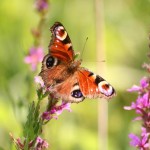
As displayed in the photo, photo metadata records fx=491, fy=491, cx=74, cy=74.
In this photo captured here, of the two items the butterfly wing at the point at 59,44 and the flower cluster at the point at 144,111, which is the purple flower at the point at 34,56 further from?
the flower cluster at the point at 144,111

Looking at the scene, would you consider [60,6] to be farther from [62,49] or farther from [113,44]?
[62,49]

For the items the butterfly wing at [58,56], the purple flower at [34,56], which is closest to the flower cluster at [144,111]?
the butterfly wing at [58,56]

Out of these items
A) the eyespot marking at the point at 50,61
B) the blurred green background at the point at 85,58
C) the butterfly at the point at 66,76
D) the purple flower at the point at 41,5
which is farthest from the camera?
the blurred green background at the point at 85,58

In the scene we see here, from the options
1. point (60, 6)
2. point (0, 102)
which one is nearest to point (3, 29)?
point (60, 6)

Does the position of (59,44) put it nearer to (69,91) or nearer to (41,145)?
(69,91)

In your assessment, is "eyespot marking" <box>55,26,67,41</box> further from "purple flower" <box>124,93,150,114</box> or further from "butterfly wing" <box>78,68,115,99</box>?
"purple flower" <box>124,93,150,114</box>
